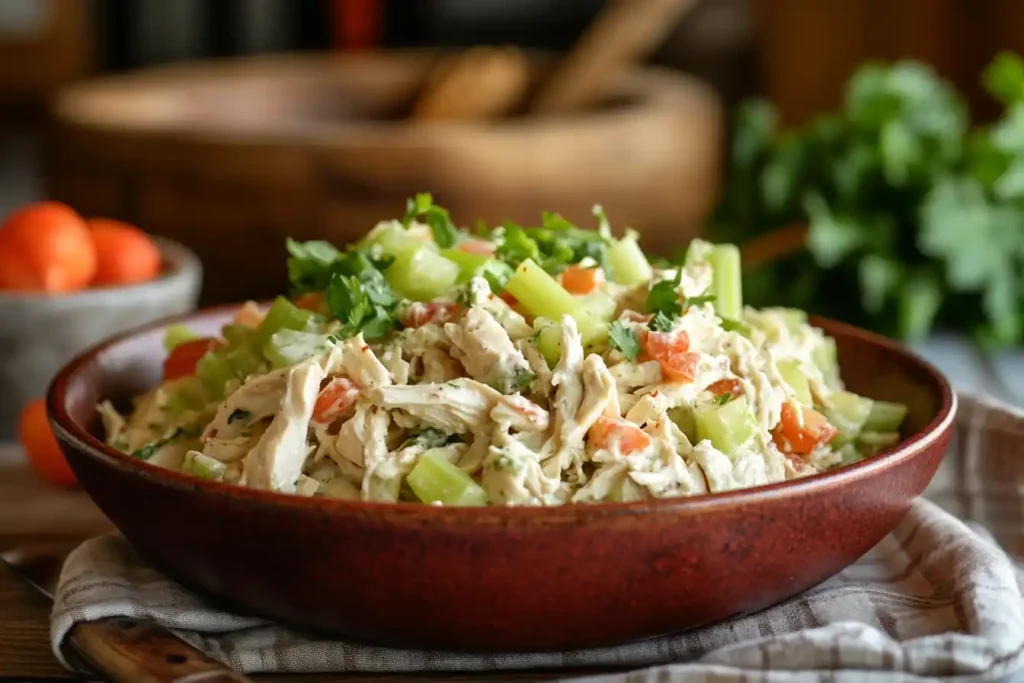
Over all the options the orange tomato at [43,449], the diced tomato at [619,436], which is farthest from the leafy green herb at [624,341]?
the orange tomato at [43,449]

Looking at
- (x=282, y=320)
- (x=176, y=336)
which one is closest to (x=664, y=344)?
(x=282, y=320)

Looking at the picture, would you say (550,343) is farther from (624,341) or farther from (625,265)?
(625,265)

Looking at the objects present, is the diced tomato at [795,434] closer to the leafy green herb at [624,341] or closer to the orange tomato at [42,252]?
the leafy green herb at [624,341]

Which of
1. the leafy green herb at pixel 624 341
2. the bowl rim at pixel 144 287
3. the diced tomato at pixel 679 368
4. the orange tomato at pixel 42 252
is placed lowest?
the bowl rim at pixel 144 287

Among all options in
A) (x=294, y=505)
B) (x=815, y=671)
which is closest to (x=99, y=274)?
(x=294, y=505)

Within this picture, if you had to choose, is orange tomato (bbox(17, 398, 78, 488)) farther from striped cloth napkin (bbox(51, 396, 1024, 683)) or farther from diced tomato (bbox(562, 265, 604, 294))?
diced tomato (bbox(562, 265, 604, 294))

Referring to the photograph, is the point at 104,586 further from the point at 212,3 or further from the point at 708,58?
the point at 212,3
